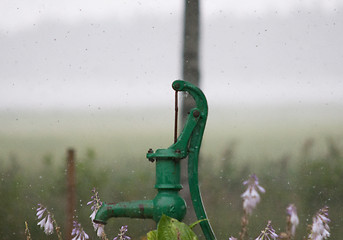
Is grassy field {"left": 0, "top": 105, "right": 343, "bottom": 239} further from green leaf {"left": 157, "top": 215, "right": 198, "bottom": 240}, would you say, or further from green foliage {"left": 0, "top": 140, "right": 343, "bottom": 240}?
green leaf {"left": 157, "top": 215, "right": 198, "bottom": 240}

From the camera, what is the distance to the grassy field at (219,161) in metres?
2.12

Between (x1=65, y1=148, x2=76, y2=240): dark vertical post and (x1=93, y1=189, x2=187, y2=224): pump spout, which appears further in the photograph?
(x1=65, y1=148, x2=76, y2=240): dark vertical post

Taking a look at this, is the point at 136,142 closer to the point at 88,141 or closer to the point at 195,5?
the point at 88,141

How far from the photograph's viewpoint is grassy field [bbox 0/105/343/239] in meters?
2.12

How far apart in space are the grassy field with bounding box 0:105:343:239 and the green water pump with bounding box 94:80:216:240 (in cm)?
83

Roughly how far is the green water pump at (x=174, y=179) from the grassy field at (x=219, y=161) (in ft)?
2.73

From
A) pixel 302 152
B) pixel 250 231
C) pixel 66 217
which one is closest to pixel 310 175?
pixel 302 152

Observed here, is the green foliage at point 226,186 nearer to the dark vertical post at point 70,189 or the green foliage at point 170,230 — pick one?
the dark vertical post at point 70,189

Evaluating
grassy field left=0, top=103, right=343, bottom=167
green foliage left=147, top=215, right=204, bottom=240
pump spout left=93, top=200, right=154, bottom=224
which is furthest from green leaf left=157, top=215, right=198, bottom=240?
grassy field left=0, top=103, right=343, bottom=167

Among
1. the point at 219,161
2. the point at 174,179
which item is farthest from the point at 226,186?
the point at 174,179

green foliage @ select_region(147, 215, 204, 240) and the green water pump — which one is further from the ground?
the green water pump

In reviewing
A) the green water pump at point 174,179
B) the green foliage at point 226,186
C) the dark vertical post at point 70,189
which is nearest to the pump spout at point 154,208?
the green water pump at point 174,179

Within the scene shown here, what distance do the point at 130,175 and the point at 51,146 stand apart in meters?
0.33

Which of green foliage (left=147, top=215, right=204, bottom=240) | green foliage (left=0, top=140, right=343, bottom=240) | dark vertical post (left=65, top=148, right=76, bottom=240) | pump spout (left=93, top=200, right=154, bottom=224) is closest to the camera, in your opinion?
green foliage (left=147, top=215, right=204, bottom=240)
